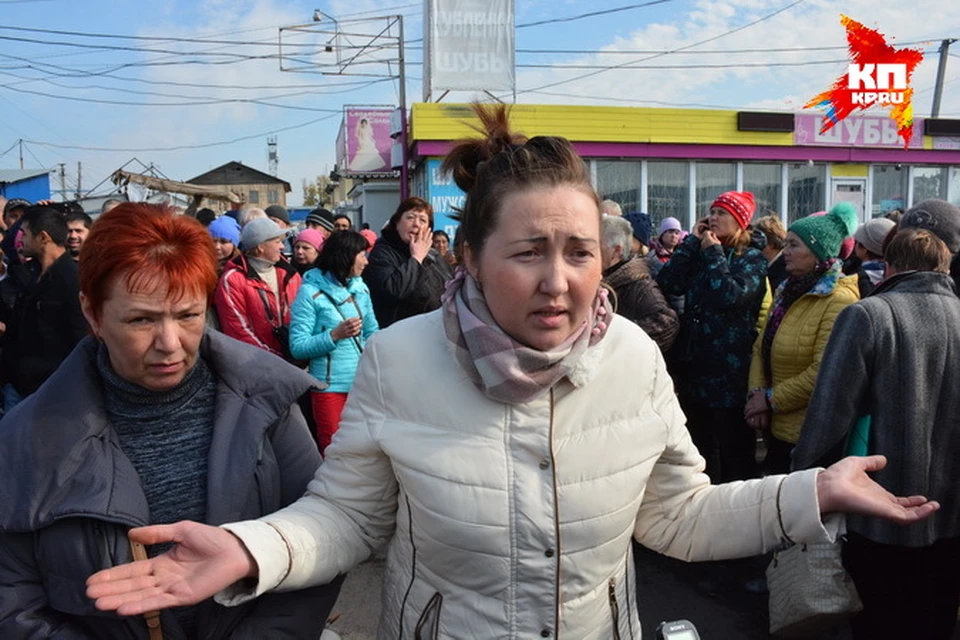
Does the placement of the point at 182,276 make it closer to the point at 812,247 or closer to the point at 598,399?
the point at 598,399

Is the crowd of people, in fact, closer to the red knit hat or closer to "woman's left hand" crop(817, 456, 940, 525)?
"woman's left hand" crop(817, 456, 940, 525)

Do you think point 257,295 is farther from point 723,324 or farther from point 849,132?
point 849,132

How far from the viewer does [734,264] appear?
4395 mm

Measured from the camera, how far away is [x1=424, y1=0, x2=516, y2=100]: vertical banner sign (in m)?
16.7

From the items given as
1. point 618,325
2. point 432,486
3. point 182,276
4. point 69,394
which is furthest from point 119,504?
point 618,325

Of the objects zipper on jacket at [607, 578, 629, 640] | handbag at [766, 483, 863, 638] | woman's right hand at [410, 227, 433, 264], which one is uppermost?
woman's right hand at [410, 227, 433, 264]

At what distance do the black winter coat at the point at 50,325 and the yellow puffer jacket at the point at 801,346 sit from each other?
13.4 ft

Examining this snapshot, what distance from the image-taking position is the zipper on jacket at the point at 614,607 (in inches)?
67.3

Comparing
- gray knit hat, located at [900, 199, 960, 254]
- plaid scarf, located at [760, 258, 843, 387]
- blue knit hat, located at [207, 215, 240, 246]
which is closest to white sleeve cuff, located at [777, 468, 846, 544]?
gray knit hat, located at [900, 199, 960, 254]

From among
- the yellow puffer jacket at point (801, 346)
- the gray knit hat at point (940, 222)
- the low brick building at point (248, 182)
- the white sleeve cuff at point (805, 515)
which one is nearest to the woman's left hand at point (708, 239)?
the yellow puffer jacket at point (801, 346)

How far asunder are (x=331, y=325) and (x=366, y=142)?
27303 mm

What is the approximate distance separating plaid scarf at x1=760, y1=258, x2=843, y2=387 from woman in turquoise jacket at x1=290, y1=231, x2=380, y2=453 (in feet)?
8.65

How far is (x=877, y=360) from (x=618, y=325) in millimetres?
1571

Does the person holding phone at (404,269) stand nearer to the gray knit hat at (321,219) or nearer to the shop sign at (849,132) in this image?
the gray knit hat at (321,219)
